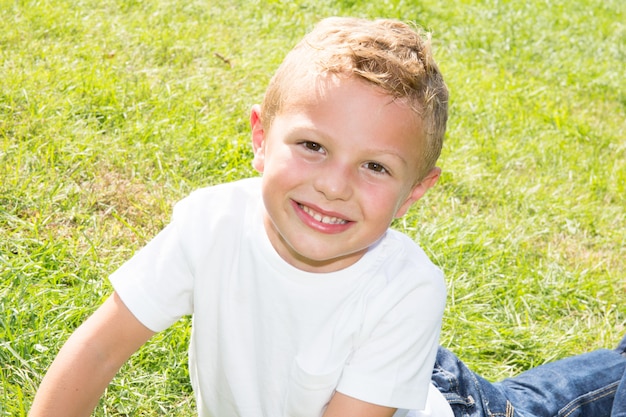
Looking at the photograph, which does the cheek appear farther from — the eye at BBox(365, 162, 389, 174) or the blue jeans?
the blue jeans

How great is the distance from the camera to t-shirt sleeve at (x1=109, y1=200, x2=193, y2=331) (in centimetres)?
202

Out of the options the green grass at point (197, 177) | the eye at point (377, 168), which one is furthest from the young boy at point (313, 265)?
the green grass at point (197, 177)

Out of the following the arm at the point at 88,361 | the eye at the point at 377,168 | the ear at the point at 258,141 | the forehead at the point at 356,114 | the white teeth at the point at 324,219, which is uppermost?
the forehead at the point at 356,114

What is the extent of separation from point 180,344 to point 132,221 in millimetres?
707

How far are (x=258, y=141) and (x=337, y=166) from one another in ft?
1.10

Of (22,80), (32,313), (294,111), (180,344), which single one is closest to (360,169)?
(294,111)

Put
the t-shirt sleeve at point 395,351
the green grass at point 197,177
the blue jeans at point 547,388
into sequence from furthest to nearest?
the green grass at point 197,177 → the blue jeans at point 547,388 → the t-shirt sleeve at point 395,351

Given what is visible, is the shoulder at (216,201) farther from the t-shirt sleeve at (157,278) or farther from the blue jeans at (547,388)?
the blue jeans at (547,388)

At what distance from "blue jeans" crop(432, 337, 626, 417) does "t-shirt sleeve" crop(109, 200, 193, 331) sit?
2.95ft

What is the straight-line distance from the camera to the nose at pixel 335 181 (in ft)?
6.04

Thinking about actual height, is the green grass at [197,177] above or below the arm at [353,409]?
below

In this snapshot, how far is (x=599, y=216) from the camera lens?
4.25m

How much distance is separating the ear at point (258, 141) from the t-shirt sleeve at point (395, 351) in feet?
1.43

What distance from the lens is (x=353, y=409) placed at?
1.96 meters
